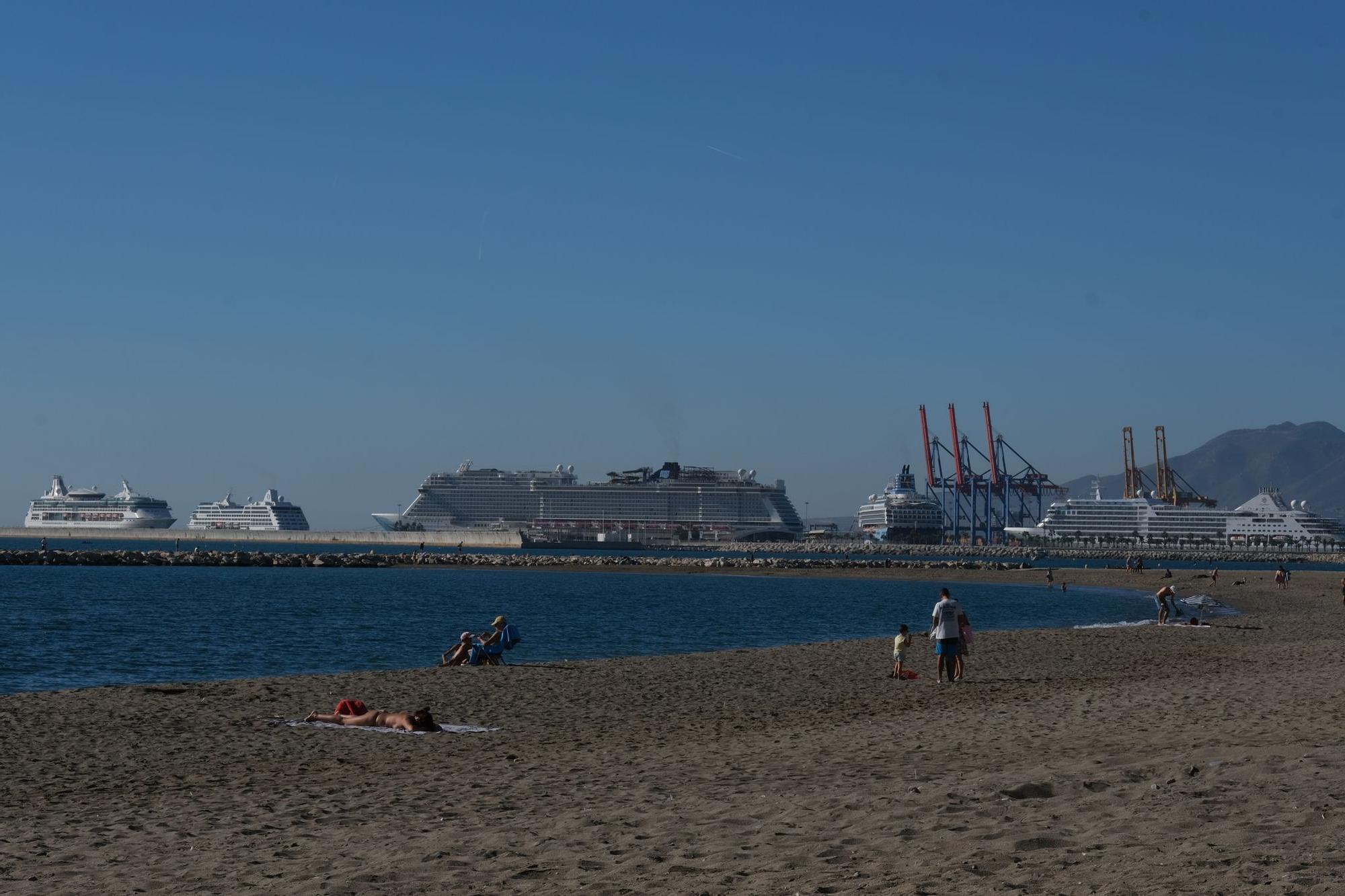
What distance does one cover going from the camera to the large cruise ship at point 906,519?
138125 millimetres

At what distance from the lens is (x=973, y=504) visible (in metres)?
131

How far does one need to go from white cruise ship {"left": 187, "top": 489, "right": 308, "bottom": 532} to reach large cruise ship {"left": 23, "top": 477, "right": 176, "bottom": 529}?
12.1 ft

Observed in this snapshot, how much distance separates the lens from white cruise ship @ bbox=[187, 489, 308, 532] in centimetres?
14325

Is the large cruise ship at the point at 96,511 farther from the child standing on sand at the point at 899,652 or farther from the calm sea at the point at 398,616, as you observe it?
the child standing on sand at the point at 899,652

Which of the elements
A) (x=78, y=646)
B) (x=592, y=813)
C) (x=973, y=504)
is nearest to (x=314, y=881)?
(x=592, y=813)

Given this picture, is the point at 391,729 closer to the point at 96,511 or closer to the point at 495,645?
the point at 495,645

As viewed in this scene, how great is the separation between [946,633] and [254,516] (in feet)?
454

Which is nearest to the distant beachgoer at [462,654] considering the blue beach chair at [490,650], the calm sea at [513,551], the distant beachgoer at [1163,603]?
the blue beach chair at [490,650]

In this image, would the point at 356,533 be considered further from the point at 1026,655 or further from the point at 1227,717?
the point at 1227,717

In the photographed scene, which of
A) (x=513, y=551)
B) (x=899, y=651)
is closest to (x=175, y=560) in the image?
(x=513, y=551)

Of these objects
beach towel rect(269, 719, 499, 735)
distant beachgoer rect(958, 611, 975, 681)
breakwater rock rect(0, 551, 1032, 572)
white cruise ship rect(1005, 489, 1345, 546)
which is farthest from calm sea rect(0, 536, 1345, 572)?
beach towel rect(269, 719, 499, 735)

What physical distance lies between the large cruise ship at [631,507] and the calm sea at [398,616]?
237ft

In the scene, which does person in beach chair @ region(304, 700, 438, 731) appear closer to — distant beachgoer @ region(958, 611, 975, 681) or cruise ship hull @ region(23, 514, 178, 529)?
distant beachgoer @ region(958, 611, 975, 681)

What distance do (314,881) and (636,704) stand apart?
8.07m
